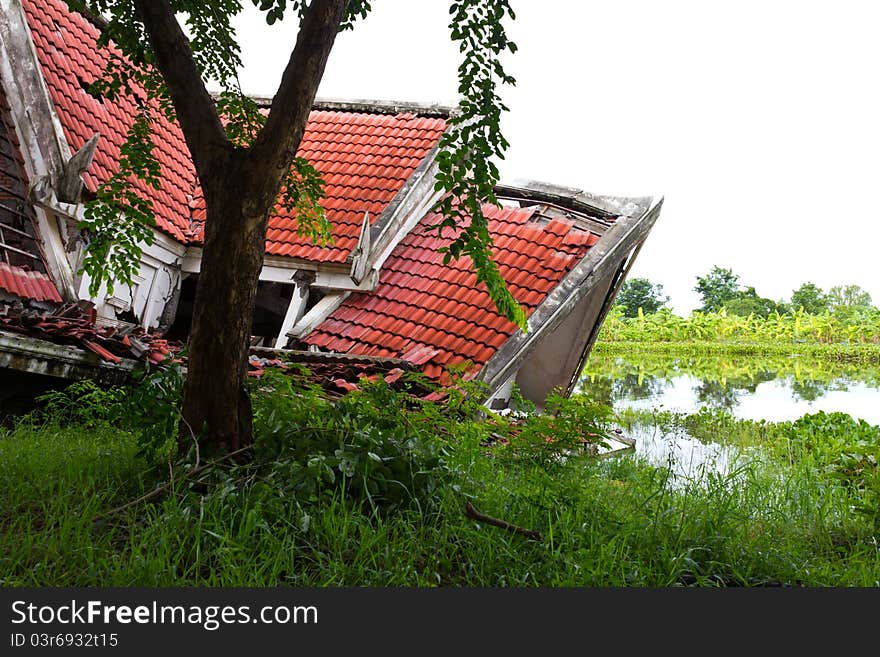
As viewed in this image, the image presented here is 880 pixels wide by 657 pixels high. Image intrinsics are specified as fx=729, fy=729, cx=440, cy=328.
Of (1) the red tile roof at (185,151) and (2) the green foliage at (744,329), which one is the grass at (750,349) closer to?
(2) the green foliage at (744,329)

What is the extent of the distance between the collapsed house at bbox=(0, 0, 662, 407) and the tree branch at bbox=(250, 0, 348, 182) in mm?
2558

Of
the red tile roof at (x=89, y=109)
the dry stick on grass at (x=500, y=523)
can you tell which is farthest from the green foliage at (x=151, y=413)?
the red tile roof at (x=89, y=109)

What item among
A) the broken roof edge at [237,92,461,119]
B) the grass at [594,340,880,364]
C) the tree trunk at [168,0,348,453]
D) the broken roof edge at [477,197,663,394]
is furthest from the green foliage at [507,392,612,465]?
the grass at [594,340,880,364]

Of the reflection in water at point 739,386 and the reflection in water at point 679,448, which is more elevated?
the reflection in water at point 739,386

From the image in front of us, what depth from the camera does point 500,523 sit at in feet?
9.21

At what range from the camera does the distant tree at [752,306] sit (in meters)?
34.1

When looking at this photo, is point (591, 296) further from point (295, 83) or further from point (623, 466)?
point (295, 83)

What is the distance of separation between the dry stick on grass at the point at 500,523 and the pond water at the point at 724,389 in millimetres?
4600

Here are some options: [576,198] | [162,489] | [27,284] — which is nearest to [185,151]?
[27,284]

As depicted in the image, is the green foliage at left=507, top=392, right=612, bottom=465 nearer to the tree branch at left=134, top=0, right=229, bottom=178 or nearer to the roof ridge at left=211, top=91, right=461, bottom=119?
the tree branch at left=134, top=0, right=229, bottom=178

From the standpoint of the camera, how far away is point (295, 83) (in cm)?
317

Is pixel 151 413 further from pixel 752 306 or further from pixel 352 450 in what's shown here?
pixel 752 306

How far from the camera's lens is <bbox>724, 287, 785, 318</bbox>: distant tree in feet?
112

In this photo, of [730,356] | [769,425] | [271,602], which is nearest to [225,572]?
[271,602]
